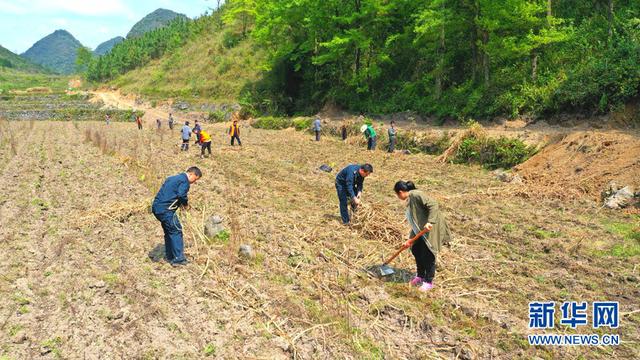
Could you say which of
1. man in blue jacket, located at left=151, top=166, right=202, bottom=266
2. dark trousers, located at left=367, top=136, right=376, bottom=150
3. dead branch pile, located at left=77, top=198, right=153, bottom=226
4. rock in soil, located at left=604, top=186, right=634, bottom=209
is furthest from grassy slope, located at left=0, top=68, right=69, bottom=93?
rock in soil, located at left=604, top=186, right=634, bottom=209

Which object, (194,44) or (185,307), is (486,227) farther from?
(194,44)

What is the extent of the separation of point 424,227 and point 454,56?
21.1 metres

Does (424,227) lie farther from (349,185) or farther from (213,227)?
(213,227)

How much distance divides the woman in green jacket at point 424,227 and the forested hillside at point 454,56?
12.3 m

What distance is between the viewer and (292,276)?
21.0ft

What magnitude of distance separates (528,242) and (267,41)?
32.6 m

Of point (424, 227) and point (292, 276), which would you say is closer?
point (424, 227)

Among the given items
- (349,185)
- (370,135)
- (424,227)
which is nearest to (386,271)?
(424,227)

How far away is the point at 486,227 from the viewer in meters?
8.66

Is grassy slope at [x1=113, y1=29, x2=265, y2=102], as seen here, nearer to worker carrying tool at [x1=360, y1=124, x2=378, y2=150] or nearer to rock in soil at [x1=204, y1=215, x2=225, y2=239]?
worker carrying tool at [x1=360, y1=124, x2=378, y2=150]

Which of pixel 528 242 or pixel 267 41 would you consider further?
pixel 267 41

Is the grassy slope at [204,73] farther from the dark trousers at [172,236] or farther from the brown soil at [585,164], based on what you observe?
the dark trousers at [172,236]

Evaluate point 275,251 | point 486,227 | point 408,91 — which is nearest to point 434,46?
point 408,91

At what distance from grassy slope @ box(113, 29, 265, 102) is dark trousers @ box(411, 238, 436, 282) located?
36121 mm
